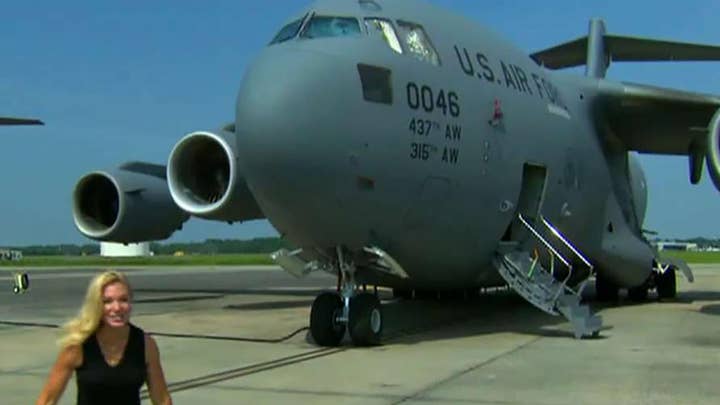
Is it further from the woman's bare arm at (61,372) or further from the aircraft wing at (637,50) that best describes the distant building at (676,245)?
the woman's bare arm at (61,372)

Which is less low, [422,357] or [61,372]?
[61,372]

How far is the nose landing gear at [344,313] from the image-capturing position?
9711mm

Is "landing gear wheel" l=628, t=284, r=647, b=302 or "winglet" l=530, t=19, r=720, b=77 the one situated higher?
"winglet" l=530, t=19, r=720, b=77

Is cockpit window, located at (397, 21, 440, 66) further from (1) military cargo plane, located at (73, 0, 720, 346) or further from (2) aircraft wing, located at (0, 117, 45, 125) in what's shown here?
(2) aircraft wing, located at (0, 117, 45, 125)

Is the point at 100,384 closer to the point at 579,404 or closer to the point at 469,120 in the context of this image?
the point at 579,404

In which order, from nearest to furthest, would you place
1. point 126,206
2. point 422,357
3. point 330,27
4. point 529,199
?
point 422,357
point 330,27
point 529,199
point 126,206

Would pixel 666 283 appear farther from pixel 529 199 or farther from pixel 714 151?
pixel 529 199

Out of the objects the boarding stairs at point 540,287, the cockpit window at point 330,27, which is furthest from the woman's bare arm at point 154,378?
the boarding stairs at point 540,287

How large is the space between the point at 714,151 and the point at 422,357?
216 inches

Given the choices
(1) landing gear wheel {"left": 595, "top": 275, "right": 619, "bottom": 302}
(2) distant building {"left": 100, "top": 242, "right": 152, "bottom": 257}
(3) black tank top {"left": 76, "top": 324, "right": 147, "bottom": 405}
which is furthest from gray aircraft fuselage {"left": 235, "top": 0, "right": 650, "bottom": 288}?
(2) distant building {"left": 100, "top": 242, "right": 152, "bottom": 257}

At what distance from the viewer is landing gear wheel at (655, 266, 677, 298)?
17.6m

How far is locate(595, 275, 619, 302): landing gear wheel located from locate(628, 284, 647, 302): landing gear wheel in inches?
15.5

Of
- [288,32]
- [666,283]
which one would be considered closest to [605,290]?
[666,283]

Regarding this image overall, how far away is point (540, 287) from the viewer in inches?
444
